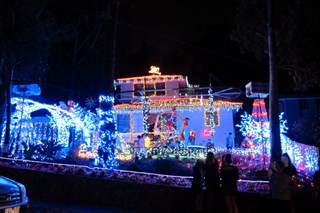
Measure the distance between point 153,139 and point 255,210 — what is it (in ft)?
35.9

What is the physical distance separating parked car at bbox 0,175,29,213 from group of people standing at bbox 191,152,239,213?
3784 millimetres

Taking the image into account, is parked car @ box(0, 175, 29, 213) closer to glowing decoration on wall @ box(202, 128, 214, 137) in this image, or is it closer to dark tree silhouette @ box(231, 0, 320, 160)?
dark tree silhouette @ box(231, 0, 320, 160)

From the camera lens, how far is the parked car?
5264mm

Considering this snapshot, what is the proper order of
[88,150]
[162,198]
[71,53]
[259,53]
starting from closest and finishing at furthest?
1. [162,198]
2. [259,53]
3. [88,150]
4. [71,53]

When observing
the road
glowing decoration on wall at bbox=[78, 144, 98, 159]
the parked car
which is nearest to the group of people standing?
the road

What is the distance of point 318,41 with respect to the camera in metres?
12.8

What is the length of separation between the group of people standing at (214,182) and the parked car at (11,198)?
378 centimetres

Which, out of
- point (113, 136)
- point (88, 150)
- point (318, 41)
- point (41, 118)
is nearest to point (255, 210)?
point (113, 136)

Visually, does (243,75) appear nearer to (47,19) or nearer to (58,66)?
(58,66)

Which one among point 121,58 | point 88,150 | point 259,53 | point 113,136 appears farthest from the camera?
point 121,58

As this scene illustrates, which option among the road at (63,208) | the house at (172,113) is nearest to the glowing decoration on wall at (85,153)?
the house at (172,113)

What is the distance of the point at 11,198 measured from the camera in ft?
17.8

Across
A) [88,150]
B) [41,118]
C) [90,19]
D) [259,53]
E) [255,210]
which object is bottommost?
[255,210]

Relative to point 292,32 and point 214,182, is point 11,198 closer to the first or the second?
point 214,182
